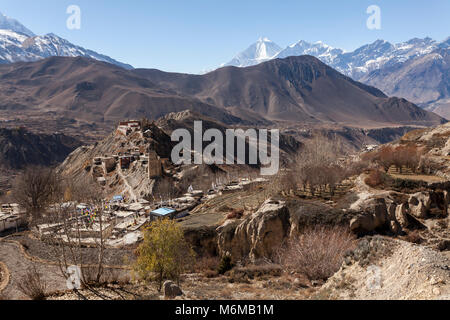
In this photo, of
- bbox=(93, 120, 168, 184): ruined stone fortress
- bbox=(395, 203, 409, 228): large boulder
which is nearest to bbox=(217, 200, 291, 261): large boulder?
bbox=(395, 203, 409, 228): large boulder

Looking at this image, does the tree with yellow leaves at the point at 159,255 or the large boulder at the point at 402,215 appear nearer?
the tree with yellow leaves at the point at 159,255

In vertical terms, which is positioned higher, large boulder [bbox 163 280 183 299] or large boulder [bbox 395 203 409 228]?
large boulder [bbox 395 203 409 228]

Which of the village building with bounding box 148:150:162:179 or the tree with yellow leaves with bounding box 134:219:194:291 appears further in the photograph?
the village building with bounding box 148:150:162:179

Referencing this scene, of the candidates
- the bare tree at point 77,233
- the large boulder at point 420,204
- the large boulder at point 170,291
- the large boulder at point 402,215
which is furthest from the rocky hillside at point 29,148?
the large boulder at point 420,204

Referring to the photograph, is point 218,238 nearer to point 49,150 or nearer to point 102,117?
point 49,150

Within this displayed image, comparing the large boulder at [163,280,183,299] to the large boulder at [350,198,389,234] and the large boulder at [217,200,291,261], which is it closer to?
the large boulder at [217,200,291,261]

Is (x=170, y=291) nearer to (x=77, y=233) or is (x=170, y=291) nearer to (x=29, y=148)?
(x=77, y=233)

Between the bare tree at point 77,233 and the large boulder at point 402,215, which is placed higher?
the large boulder at point 402,215

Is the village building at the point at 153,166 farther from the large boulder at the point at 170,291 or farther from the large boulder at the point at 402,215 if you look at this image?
the large boulder at the point at 170,291
